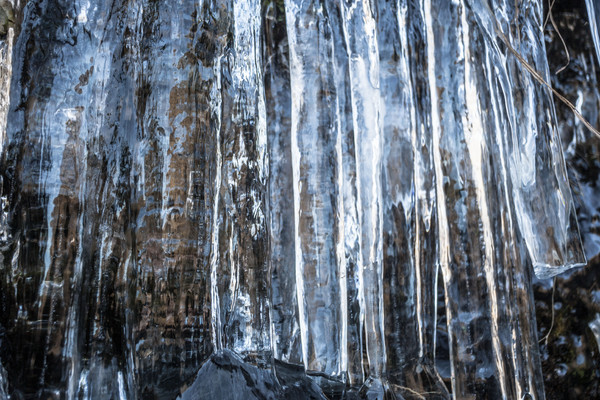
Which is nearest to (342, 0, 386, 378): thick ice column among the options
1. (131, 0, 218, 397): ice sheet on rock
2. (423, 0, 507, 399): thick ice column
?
(423, 0, 507, 399): thick ice column

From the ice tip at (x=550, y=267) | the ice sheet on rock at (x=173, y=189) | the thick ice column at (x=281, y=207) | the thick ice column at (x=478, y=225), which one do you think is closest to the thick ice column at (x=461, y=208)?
the thick ice column at (x=478, y=225)

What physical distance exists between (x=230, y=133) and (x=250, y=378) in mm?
546

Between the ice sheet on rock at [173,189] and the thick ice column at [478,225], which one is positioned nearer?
Result: the ice sheet on rock at [173,189]

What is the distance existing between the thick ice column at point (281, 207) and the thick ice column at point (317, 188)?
0.07 ft

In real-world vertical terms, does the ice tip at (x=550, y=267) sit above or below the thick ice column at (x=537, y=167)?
below

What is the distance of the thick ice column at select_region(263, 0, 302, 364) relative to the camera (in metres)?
1.30

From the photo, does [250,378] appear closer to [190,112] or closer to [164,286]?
[164,286]

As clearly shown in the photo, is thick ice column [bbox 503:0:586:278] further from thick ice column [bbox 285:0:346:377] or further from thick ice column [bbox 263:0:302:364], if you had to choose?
thick ice column [bbox 263:0:302:364]

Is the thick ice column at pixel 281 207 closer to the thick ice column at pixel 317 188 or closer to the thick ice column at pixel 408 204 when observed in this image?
A: the thick ice column at pixel 317 188

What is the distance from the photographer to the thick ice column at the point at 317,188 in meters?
1.27

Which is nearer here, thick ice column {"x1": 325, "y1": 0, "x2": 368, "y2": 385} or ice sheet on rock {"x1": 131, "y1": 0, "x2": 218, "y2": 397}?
ice sheet on rock {"x1": 131, "y1": 0, "x2": 218, "y2": 397}

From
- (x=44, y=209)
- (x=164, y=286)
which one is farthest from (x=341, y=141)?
(x=44, y=209)

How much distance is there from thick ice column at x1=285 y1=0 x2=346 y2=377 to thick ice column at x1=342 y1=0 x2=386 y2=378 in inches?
2.0

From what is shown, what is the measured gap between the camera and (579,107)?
5.12 ft
